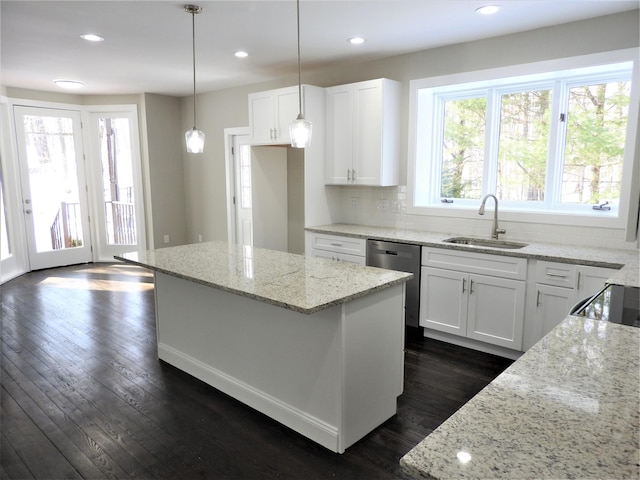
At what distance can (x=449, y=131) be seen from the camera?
4.40 metres

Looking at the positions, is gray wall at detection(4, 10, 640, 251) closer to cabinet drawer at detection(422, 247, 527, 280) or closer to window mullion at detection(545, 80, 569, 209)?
window mullion at detection(545, 80, 569, 209)

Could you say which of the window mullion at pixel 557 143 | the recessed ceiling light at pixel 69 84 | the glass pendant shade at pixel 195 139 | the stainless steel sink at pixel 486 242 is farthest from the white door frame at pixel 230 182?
the window mullion at pixel 557 143

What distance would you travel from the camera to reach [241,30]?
359 centimetres

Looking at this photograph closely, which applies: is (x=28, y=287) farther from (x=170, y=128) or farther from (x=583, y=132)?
(x=583, y=132)

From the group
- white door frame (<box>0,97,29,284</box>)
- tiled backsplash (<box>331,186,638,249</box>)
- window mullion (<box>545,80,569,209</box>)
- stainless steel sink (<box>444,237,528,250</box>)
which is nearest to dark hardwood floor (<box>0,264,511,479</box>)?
stainless steel sink (<box>444,237,528,250</box>)

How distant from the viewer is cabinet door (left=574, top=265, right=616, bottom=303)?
2914 millimetres

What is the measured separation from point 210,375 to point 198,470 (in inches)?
35.2

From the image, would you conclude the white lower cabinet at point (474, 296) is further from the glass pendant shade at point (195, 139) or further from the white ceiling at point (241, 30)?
the glass pendant shade at point (195, 139)

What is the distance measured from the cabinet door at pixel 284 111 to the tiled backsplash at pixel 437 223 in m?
0.84

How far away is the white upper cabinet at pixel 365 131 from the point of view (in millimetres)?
4242

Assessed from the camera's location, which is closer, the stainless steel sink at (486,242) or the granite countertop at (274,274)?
the granite countertop at (274,274)

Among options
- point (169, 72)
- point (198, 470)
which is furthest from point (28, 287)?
point (198, 470)

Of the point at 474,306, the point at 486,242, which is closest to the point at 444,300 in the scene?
the point at 474,306

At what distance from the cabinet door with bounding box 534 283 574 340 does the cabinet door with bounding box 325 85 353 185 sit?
2142mm
